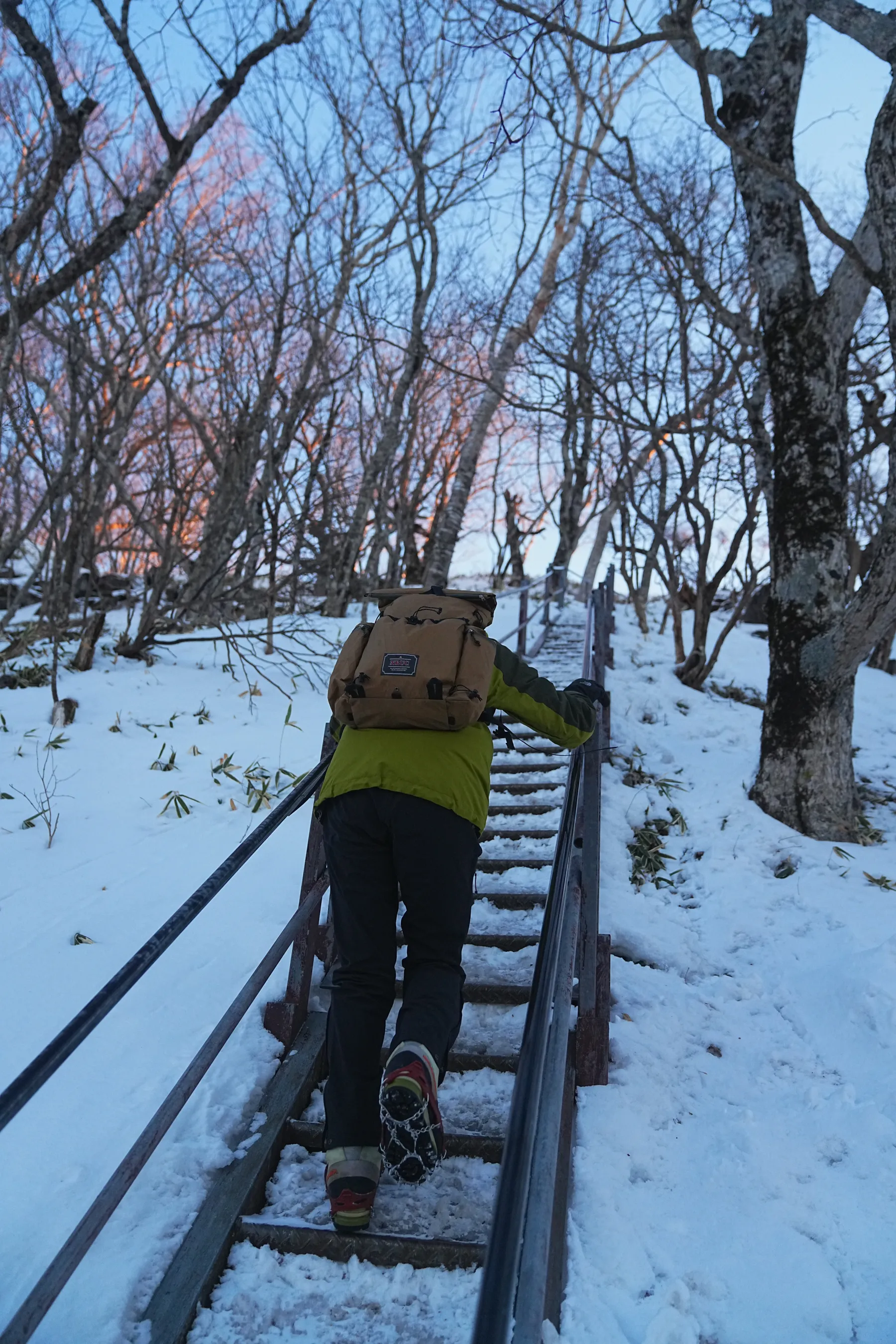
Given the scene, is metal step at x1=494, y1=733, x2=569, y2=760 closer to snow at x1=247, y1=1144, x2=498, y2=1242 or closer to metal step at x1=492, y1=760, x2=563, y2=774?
metal step at x1=492, y1=760, x2=563, y2=774

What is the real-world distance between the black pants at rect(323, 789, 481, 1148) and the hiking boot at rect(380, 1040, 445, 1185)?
0.47 feet

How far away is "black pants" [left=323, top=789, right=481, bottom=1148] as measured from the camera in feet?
6.70

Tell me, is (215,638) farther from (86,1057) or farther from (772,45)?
(772,45)

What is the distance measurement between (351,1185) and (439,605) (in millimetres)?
1600

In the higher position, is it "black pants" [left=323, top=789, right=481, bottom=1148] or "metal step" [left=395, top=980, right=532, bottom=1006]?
"black pants" [left=323, top=789, right=481, bottom=1148]

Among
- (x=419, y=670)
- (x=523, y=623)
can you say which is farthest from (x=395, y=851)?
(x=523, y=623)

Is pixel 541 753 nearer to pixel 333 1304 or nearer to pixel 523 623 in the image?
pixel 333 1304

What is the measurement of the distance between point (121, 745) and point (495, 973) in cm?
364

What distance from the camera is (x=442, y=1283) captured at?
1.94 m

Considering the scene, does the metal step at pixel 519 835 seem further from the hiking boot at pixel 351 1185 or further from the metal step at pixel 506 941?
the hiking boot at pixel 351 1185

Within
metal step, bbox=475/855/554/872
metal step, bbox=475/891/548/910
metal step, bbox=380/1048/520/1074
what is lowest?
metal step, bbox=380/1048/520/1074

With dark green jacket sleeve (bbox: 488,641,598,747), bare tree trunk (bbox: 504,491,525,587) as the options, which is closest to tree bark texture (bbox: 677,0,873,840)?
dark green jacket sleeve (bbox: 488,641,598,747)

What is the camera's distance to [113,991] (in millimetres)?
1731

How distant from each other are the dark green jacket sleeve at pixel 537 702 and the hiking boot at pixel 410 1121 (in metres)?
1.03
